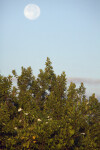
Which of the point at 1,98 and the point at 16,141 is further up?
the point at 1,98

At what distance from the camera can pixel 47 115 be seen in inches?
1296

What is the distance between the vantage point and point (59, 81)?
40.9 m

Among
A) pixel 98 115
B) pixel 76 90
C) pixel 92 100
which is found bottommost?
pixel 98 115

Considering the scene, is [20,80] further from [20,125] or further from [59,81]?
[20,125]

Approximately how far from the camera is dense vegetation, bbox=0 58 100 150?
18609 millimetres

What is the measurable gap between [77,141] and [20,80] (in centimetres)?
2200

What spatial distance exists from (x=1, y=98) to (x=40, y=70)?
1256 centimetres

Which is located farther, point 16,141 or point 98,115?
point 98,115

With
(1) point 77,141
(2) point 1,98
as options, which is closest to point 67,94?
(2) point 1,98

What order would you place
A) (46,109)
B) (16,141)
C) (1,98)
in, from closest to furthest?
(16,141)
(1,98)
(46,109)

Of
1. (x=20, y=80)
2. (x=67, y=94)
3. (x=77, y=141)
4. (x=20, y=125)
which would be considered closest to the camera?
(x=77, y=141)

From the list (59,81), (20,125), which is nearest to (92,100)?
(59,81)

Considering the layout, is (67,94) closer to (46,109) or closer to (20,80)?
(46,109)

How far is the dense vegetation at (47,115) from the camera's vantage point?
18609 millimetres
